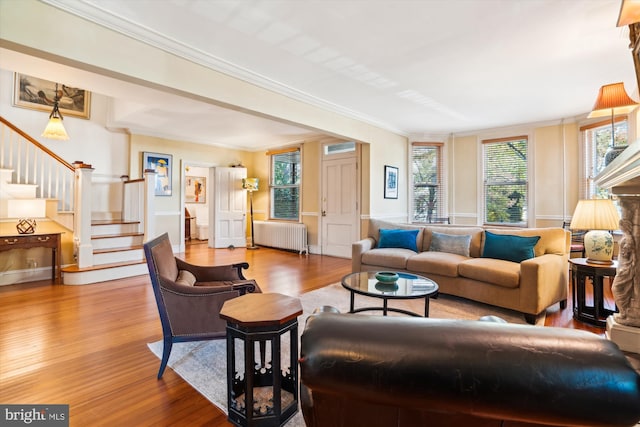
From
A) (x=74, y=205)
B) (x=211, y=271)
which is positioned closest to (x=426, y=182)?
(x=211, y=271)

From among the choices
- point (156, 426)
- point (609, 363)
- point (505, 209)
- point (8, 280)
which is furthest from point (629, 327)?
point (8, 280)

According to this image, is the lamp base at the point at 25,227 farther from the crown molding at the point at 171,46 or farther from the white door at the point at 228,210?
the white door at the point at 228,210

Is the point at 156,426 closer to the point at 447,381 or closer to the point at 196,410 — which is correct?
the point at 196,410

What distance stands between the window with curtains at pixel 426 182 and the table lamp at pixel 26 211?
6641 mm

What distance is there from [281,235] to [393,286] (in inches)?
195

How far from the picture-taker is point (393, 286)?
A: 2.62m

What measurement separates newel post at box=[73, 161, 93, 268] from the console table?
0.72 feet

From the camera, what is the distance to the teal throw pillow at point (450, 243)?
3809 mm

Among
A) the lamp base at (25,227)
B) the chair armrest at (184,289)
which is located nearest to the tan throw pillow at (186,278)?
the chair armrest at (184,289)

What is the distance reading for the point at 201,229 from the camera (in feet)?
29.4

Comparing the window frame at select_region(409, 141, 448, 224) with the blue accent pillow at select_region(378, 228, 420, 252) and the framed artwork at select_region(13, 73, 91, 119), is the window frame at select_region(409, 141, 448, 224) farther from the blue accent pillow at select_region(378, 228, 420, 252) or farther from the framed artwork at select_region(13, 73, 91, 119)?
the framed artwork at select_region(13, 73, 91, 119)

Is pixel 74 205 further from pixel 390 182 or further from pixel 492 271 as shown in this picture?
pixel 492 271

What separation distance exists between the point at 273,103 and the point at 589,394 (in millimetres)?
3907

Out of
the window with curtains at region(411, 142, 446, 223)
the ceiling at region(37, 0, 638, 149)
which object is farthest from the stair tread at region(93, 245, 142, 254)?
the window with curtains at region(411, 142, 446, 223)
